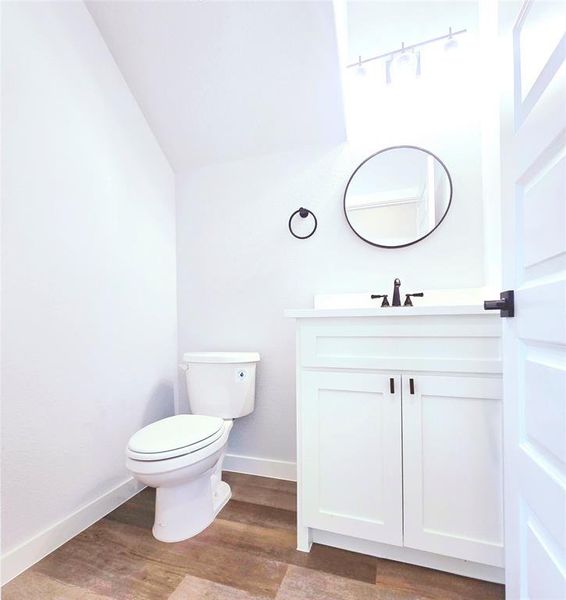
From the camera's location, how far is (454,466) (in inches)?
41.9

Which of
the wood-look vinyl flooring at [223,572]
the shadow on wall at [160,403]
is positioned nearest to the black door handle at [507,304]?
the wood-look vinyl flooring at [223,572]

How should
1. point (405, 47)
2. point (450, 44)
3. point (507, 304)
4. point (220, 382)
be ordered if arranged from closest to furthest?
1. point (507, 304)
2. point (450, 44)
3. point (405, 47)
4. point (220, 382)

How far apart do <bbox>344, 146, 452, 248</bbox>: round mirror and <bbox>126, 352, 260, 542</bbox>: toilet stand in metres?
0.93

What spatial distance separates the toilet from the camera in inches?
47.4

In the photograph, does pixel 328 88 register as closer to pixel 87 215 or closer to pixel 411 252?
pixel 411 252

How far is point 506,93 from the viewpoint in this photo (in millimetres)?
782

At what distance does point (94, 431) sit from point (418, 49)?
2.36 meters

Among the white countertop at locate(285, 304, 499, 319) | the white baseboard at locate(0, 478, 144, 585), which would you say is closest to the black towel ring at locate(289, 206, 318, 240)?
the white countertop at locate(285, 304, 499, 319)

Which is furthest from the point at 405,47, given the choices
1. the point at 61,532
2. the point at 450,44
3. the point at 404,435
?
the point at 61,532

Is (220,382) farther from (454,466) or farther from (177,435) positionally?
(454,466)

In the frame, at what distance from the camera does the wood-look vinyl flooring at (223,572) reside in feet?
3.42

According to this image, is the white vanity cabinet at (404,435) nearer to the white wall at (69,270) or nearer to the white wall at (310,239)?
the white wall at (310,239)

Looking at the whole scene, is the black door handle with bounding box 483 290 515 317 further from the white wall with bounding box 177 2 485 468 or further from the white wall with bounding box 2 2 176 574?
the white wall with bounding box 2 2 176 574

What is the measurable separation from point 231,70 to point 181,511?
80.5 inches
